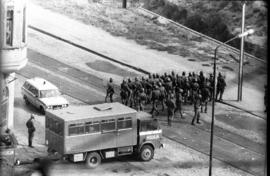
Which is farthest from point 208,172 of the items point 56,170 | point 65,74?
point 65,74

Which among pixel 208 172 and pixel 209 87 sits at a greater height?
pixel 209 87

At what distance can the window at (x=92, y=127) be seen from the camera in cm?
2595

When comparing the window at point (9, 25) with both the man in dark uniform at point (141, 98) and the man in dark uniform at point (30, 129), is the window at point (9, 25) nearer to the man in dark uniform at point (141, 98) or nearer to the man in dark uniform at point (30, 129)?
the man in dark uniform at point (30, 129)

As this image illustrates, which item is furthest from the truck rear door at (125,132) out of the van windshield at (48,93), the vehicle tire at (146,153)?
the van windshield at (48,93)

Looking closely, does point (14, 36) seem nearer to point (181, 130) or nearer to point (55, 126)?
point (55, 126)

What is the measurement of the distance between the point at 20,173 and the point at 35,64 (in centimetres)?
1757

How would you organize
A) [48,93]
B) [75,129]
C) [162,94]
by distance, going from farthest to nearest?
[162,94] → [48,93] → [75,129]

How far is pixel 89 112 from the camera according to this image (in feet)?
87.1

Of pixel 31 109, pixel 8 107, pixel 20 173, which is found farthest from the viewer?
pixel 31 109

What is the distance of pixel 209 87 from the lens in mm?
34500

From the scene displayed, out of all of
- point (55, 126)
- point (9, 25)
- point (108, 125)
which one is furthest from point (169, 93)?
point (9, 25)

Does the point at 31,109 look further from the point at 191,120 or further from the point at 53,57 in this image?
the point at 53,57

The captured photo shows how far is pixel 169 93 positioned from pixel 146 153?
665cm

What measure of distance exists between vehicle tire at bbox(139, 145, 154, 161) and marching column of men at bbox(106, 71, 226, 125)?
498cm
